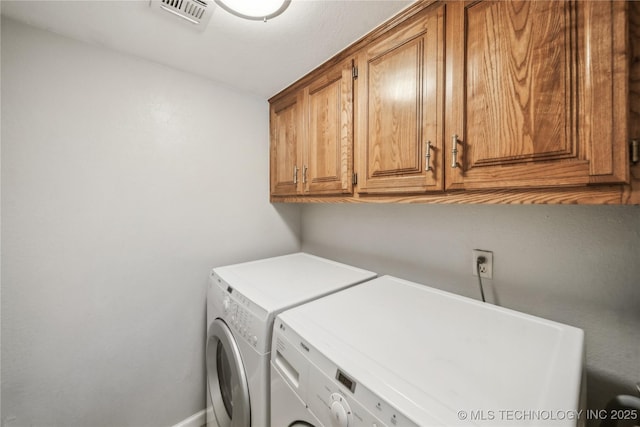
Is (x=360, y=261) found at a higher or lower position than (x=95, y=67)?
lower

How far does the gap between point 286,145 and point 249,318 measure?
42.2 inches

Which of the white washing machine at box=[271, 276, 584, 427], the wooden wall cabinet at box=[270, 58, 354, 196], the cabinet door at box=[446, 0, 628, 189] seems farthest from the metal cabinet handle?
the white washing machine at box=[271, 276, 584, 427]

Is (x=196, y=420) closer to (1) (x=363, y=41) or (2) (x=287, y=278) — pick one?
(2) (x=287, y=278)

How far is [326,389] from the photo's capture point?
0.62m

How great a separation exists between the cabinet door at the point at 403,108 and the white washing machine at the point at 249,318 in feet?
1.79

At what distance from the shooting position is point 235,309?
106cm

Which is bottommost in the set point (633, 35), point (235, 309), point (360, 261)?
point (235, 309)

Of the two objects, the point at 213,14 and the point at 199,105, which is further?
the point at 199,105

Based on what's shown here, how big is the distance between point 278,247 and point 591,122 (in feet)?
5.48

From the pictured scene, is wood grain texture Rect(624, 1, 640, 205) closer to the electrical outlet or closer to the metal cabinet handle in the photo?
the metal cabinet handle

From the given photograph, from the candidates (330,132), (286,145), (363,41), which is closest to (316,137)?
(330,132)

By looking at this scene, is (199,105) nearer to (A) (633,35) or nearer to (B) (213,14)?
(B) (213,14)

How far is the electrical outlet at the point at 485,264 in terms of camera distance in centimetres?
100

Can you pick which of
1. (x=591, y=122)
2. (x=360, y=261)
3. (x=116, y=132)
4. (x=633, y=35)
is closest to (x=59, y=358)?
(x=116, y=132)
